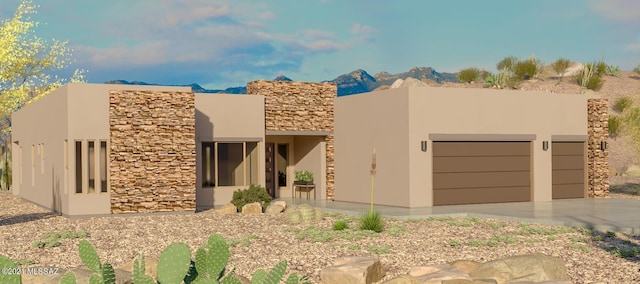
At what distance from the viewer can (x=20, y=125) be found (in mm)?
28344

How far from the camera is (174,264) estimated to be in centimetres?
384

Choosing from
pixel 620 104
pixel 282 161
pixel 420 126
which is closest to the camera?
pixel 420 126

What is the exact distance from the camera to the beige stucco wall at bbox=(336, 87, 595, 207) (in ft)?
66.4

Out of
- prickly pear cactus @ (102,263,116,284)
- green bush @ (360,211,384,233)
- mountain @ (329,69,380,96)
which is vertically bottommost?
green bush @ (360,211,384,233)

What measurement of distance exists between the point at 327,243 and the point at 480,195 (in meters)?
9.37

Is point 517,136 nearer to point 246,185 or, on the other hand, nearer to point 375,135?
point 375,135

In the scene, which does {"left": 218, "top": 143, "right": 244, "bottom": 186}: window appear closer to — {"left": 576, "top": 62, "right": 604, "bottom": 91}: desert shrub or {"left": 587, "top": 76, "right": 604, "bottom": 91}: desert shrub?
{"left": 576, "top": 62, "right": 604, "bottom": 91}: desert shrub

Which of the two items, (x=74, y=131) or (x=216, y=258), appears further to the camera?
(x=74, y=131)

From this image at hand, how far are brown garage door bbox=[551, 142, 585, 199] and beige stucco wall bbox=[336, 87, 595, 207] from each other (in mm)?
415

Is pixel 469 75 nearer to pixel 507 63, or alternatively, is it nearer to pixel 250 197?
pixel 507 63

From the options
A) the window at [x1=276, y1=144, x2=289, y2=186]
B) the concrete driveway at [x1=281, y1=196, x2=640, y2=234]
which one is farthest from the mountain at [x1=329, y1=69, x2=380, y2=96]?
the concrete driveway at [x1=281, y1=196, x2=640, y2=234]

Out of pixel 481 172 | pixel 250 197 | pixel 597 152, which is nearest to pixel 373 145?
pixel 481 172

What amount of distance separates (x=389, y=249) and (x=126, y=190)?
9.19m

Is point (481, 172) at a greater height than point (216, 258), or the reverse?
point (216, 258)
